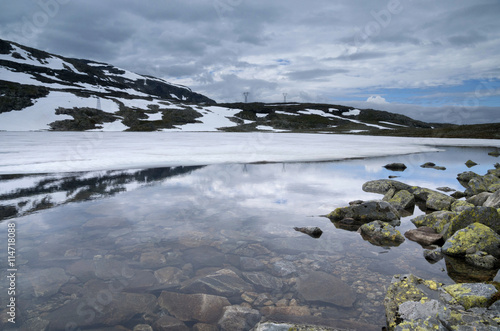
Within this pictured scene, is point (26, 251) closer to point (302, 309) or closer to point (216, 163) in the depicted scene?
point (302, 309)

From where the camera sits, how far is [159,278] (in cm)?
593

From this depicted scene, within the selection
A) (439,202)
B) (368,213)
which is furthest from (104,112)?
(439,202)

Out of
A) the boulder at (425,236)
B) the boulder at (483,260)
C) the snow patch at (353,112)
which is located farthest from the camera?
the snow patch at (353,112)

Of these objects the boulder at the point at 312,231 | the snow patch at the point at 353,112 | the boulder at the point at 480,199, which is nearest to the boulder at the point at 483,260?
the boulder at the point at 312,231

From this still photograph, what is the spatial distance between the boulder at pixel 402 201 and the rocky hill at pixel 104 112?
281 feet

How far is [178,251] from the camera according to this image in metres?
7.13

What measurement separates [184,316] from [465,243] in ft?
21.9

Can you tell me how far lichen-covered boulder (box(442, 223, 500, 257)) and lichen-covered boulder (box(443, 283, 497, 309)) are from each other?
2609 mm

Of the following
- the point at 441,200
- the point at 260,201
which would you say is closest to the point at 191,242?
the point at 260,201

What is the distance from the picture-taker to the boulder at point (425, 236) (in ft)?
26.5

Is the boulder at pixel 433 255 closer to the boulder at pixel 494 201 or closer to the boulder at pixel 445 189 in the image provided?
the boulder at pixel 494 201

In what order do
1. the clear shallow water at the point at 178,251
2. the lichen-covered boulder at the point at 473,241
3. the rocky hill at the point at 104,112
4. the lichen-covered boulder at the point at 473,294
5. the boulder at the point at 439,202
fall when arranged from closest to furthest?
the lichen-covered boulder at the point at 473,294 → the clear shallow water at the point at 178,251 → the lichen-covered boulder at the point at 473,241 → the boulder at the point at 439,202 → the rocky hill at the point at 104,112

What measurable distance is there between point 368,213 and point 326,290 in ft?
16.6

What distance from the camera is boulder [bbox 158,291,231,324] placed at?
15.8 ft
